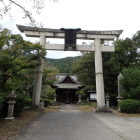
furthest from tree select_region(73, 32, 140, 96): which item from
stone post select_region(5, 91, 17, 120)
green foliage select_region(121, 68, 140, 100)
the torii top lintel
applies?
stone post select_region(5, 91, 17, 120)

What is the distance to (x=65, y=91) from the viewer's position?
127 feet

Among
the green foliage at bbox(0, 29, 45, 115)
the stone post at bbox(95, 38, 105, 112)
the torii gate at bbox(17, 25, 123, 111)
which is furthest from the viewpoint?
the torii gate at bbox(17, 25, 123, 111)

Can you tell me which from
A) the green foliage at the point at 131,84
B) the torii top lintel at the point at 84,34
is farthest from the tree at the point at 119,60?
the torii top lintel at the point at 84,34

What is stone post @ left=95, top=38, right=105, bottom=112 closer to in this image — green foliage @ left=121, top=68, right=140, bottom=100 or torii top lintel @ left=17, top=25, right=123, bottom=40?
torii top lintel @ left=17, top=25, right=123, bottom=40

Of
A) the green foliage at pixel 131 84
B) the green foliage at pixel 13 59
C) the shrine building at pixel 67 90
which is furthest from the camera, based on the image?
the shrine building at pixel 67 90

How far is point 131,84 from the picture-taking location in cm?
1633

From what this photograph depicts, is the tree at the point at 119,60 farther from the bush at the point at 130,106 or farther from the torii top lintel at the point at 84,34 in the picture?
the bush at the point at 130,106

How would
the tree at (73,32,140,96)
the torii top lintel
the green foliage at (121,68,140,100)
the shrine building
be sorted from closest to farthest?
1. the green foliage at (121,68,140,100)
2. the torii top lintel
3. the tree at (73,32,140,96)
4. the shrine building

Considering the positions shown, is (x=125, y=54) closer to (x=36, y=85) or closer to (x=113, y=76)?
(x=113, y=76)

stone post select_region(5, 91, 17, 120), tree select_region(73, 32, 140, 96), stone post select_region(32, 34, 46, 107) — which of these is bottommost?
stone post select_region(5, 91, 17, 120)

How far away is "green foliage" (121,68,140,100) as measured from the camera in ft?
52.3

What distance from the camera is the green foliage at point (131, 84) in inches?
627

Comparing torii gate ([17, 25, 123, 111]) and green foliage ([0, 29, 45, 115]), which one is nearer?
green foliage ([0, 29, 45, 115])

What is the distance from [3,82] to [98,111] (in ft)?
26.0
